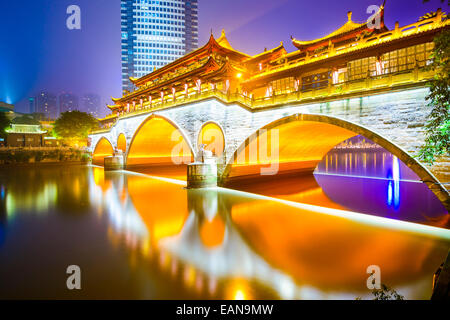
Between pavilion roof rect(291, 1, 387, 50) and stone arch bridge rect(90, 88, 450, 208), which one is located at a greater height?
pavilion roof rect(291, 1, 387, 50)

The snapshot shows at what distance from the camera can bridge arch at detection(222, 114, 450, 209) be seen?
→ 990cm

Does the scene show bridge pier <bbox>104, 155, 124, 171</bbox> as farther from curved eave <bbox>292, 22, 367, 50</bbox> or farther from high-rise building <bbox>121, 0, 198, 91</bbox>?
high-rise building <bbox>121, 0, 198, 91</bbox>

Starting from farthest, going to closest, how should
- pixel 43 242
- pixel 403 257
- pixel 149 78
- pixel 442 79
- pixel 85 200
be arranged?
pixel 149 78 → pixel 85 200 → pixel 43 242 → pixel 403 257 → pixel 442 79

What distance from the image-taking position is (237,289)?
4.19 m

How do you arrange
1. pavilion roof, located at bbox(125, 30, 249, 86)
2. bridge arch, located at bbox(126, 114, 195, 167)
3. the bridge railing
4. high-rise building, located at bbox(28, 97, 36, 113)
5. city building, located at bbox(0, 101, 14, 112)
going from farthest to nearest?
1. high-rise building, located at bbox(28, 97, 36, 113)
2. city building, located at bbox(0, 101, 14, 112)
3. bridge arch, located at bbox(126, 114, 195, 167)
4. pavilion roof, located at bbox(125, 30, 249, 86)
5. the bridge railing

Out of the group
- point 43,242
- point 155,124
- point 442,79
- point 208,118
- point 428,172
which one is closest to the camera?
point 442,79

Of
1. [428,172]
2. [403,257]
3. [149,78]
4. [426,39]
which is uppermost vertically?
[149,78]

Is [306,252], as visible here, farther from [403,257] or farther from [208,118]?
[208,118]

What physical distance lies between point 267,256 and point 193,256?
192 centimetres

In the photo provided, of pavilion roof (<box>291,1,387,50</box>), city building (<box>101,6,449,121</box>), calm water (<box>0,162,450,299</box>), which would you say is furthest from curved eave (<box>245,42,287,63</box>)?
calm water (<box>0,162,450,299</box>)

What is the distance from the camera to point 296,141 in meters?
16.1

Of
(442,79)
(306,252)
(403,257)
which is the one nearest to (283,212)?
(306,252)

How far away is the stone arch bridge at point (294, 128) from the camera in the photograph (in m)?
7.93

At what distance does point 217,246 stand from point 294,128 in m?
9.73
